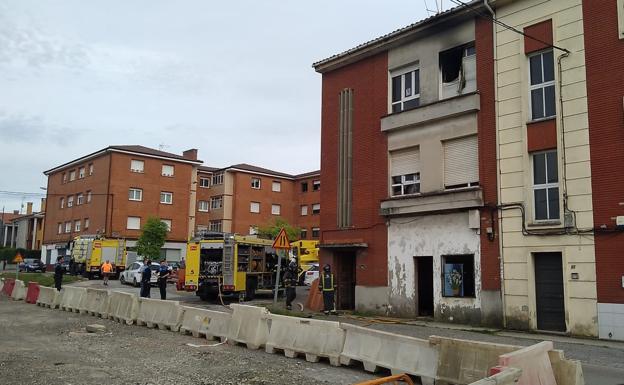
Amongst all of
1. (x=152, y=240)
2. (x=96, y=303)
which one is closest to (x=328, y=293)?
(x=96, y=303)

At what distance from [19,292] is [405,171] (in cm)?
1736

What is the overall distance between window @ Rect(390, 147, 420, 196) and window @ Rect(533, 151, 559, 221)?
167 inches

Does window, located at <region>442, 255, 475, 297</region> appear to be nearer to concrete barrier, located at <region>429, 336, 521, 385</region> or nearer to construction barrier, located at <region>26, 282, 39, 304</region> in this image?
concrete barrier, located at <region>429, 336, 521, 385</region>

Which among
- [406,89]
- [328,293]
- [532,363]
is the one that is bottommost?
[532,363]

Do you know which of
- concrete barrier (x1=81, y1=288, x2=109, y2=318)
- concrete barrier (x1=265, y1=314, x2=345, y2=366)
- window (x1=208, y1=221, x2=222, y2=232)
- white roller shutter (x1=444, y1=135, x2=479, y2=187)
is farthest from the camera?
window (x1=208, y1=221, x2=222, y2=232)

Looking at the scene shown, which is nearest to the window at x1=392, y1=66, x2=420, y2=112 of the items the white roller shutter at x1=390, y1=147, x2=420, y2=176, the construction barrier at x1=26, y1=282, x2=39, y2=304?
the white roller shutter at x1=390, y1=147, x2=420, y2=176

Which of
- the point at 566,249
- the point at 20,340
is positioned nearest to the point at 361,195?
the point at 566,249

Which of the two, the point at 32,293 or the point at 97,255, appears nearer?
the point at 32,293

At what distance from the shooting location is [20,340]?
12086mm

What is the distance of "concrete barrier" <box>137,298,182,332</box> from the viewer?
544 inches

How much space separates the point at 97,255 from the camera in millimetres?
38625

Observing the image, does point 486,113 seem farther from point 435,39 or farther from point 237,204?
point 237,204

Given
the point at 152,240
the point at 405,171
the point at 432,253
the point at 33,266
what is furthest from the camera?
the point at 33,266

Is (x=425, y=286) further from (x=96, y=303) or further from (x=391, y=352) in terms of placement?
(x=96, y=303)
